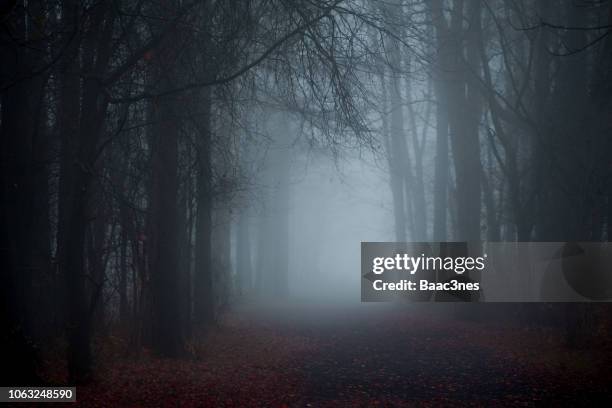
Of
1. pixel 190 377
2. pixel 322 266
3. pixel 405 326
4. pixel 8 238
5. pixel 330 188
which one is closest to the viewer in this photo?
pixel 8 238

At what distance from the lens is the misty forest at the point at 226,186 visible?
7.08m

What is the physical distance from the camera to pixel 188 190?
41.0ft

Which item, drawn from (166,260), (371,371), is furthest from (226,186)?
(371,371)

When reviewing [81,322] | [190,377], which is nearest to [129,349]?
[190,377]

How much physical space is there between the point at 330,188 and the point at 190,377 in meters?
39.8

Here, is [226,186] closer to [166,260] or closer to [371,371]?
[166,260]

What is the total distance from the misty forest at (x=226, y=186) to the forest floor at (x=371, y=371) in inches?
2.1

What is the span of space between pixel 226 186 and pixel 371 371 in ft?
18.1

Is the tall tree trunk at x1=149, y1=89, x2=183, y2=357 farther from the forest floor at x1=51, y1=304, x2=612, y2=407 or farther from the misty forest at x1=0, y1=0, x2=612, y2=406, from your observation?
the forest floor at x1=51, y1=304, x2=612, y2=407

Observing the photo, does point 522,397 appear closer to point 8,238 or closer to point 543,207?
point 8,238

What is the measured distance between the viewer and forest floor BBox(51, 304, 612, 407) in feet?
23.3

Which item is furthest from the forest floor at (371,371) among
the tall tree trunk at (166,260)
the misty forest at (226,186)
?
the tall tree trunk at (166,260)

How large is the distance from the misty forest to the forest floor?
0.05 metres

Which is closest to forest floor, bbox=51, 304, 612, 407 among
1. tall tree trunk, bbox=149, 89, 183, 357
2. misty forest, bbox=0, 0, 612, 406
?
misty forest, bbox=0, 0, 612, 406
